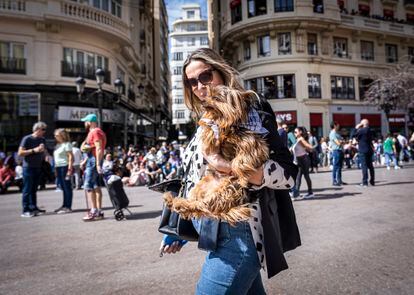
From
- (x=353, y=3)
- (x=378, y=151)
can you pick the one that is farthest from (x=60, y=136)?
(x=353, y=3)

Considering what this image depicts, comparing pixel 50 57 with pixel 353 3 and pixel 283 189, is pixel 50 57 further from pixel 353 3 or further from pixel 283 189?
pixel 353 3

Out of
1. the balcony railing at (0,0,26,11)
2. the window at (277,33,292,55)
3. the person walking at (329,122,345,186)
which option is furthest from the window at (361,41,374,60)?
the balcony railing at (0,0,26,11)

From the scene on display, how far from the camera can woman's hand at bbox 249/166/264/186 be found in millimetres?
1340

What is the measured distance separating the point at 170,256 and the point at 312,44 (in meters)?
29.0

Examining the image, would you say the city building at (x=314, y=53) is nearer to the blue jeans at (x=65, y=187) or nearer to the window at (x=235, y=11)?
A: the window at (x=235, y=11)

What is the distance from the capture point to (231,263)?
4.33ft

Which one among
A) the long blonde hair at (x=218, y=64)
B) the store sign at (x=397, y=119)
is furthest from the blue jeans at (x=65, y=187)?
the store sign at (x=397, y=119)

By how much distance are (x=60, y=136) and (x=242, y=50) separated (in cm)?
2520

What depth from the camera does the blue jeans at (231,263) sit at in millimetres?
1304

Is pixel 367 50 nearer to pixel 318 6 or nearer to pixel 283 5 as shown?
pixel 318 6

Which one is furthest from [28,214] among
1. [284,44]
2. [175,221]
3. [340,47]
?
[340,47]

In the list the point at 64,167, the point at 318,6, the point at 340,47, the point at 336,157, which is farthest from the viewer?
the point at 340,47

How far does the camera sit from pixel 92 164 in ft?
20.3

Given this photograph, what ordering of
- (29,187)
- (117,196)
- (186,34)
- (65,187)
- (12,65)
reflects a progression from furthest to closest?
(186,34)
(12,65)
(65,187)
(29,187)
(117,196)
